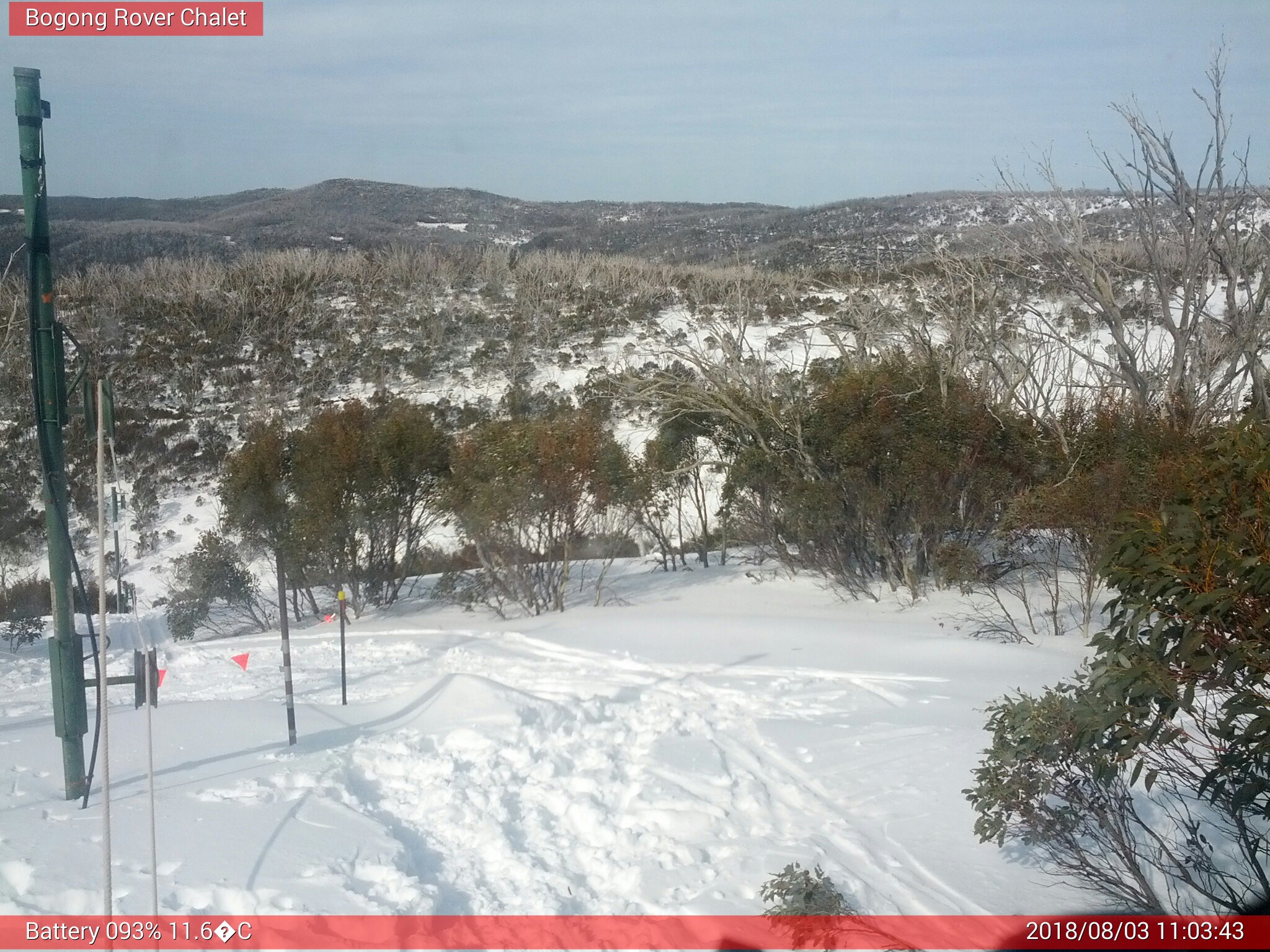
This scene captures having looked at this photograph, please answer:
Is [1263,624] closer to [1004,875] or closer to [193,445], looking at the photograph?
[1004,875]

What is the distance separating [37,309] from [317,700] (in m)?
4.77

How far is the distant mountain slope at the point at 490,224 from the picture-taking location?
51.6 metres

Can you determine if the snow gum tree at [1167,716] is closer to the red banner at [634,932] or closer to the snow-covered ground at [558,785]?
the red banner at [634,932]

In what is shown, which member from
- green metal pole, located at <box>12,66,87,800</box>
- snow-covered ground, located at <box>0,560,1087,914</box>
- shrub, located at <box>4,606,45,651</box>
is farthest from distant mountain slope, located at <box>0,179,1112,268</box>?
green metal pole, located at <box>12,66,87,800</box>

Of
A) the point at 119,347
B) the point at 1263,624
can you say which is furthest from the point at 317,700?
the point at 119,347

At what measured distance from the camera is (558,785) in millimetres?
6047

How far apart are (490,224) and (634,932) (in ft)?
241

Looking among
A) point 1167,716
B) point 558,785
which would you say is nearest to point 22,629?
point 558,785

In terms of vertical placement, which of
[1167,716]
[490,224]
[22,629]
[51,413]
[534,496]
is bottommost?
[22,629]

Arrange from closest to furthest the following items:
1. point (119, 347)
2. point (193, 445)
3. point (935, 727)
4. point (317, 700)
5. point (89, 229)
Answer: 1. point (935, 727)
2. point (317, 700)
3. point (193, 445)
4. point (119, 347)
5. point (89, 229)

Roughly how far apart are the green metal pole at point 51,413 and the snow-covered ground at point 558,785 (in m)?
0.44

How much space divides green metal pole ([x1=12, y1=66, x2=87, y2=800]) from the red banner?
1.48 m

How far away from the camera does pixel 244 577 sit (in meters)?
15.6

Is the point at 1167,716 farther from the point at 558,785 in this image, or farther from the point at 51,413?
the point at 51,413
